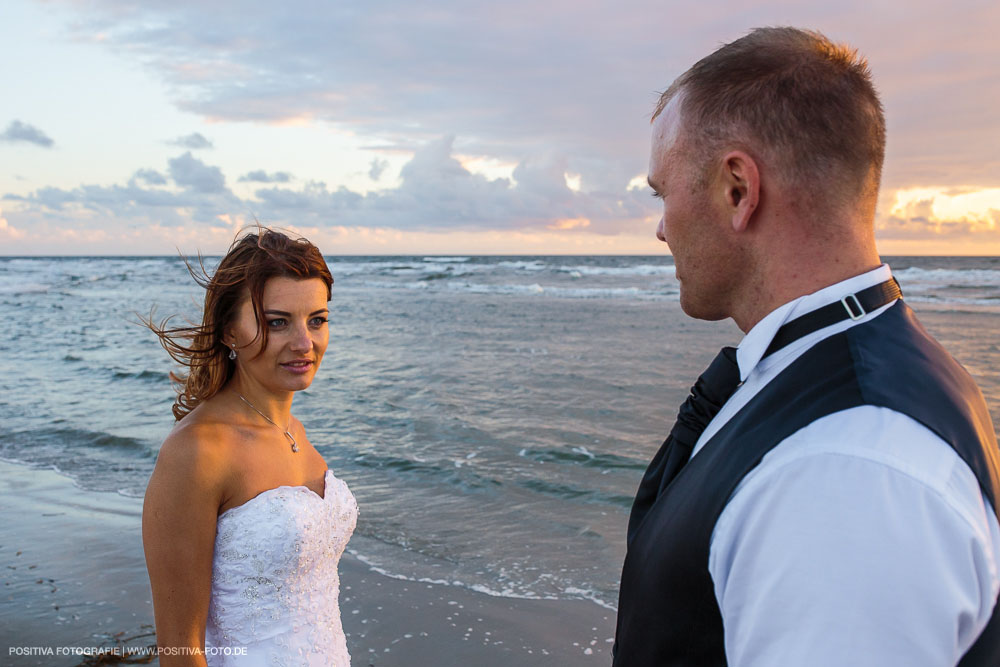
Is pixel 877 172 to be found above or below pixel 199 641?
above

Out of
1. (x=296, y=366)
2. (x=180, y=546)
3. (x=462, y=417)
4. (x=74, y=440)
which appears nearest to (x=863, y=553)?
(x=180, y=546)

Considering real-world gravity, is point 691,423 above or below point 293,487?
above

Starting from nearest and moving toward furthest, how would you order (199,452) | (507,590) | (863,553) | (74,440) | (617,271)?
(863,553) → (199,452) → (507,590) → (74,440) → (617,271)

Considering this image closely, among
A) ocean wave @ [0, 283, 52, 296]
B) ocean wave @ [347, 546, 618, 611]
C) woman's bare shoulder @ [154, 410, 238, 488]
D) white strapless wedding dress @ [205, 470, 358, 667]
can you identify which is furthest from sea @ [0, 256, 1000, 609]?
ocean wave @ [0, 283, 52, 296]

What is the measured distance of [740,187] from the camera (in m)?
1.44

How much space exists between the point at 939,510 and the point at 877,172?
0.78 m

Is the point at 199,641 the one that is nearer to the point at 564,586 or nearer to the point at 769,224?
the point at 769,224

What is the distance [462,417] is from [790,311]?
896 cm

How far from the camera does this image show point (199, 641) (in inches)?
97.7

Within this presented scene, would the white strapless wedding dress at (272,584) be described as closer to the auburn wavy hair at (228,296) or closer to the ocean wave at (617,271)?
the auburn wavy hair at (228,296)

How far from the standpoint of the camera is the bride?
8.02 ft

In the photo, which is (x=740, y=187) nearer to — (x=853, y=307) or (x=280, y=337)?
(x=853, y=307)

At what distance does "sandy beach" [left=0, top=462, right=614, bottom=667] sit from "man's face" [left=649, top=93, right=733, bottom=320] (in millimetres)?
3401

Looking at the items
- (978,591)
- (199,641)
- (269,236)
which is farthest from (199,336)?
(978,591)
